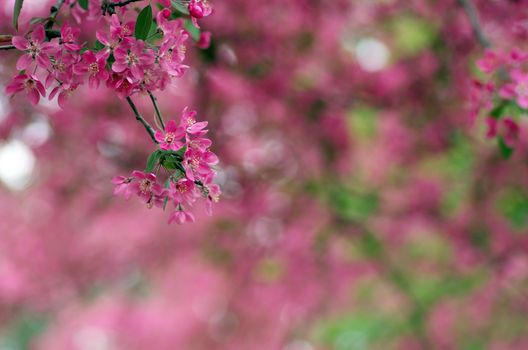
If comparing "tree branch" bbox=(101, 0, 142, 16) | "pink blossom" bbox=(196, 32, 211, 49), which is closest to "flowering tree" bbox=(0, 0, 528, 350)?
"pink blossom" bbox=(196, 32, 211, 49)

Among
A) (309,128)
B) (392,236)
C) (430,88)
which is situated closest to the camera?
(430,88)

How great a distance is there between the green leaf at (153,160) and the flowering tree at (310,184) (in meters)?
0.45

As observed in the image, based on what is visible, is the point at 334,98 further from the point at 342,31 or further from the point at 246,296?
the point at 246,296

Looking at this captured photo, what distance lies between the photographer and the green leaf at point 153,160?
95cm

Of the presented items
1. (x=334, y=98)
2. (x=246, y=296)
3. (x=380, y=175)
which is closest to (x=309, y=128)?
(x=334, y=98)

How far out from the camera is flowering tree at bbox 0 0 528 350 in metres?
2.69

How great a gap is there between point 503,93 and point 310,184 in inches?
74.8

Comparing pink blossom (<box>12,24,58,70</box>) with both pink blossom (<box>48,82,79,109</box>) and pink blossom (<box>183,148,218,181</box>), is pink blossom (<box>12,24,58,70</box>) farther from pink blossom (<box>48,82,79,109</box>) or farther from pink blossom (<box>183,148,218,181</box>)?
pink blossom (<box>183,148,218,181</box>)

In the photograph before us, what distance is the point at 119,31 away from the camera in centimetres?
96

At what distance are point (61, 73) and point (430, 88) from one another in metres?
2.25

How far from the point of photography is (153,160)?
3.12 ft

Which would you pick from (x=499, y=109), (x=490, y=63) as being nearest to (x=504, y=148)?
(x=499, y=109)

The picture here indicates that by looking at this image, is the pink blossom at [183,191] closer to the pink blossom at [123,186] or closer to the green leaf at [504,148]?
the pink blossom at [123,186]

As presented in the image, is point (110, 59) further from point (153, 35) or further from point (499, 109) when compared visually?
point (499, 109)
